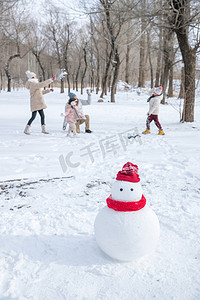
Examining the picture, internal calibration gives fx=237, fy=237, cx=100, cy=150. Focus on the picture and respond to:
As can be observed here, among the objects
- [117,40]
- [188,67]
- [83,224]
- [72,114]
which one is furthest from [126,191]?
[117,40]

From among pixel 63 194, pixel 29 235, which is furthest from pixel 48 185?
pixel 29 235

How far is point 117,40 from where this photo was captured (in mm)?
14867

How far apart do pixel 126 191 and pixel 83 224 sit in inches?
37.7

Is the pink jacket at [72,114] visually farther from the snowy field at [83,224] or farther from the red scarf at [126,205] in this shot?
the red scarf at [126,205]

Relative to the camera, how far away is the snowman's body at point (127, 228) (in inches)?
76.7

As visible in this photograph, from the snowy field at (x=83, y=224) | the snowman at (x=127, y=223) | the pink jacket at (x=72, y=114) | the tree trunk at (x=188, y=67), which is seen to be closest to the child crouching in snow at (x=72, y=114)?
the pink jacket at (x=72, y=114)

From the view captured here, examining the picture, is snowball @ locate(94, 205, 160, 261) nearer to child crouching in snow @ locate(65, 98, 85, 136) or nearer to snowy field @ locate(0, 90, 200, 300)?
snowy field @ locate(0, 90, 200, 300)

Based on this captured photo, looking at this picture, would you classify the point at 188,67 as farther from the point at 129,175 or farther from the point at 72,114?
the point at 129,175

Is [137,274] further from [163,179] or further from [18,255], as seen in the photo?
[163,179]

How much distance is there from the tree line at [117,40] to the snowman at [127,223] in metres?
5.70

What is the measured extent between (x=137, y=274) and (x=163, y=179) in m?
2.22

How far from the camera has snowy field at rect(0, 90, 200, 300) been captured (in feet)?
6.06

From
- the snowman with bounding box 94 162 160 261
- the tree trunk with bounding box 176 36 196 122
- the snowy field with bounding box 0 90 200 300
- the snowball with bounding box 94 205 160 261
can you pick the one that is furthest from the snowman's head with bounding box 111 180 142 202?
the tree trunk with bounding box 176 36 196 122

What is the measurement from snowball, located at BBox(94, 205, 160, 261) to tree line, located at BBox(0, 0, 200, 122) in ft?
19.1
